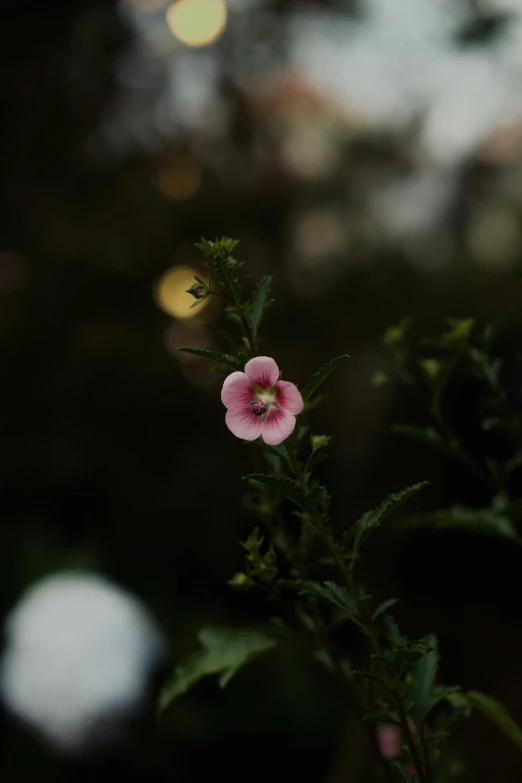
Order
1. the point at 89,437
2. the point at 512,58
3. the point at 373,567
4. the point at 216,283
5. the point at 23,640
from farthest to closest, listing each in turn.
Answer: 1. the point at 373,567
2. the point at 89,437
3. the point at 512,58
4. the point at 23,640
5. the point at 216,283

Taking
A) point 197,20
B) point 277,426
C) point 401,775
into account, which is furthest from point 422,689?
point 197,20

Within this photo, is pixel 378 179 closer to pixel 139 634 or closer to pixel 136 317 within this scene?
pixel 136 317

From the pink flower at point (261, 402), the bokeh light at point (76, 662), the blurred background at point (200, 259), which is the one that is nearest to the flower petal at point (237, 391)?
the pink flower at point (261, 402)

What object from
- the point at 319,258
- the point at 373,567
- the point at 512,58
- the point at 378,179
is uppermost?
the point at 512,58

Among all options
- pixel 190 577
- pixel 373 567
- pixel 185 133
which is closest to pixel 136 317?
pixel 185 133

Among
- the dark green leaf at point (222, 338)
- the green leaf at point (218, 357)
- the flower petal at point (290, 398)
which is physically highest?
the dark green leaf at point (222, 338)

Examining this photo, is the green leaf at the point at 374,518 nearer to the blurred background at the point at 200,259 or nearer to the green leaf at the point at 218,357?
the green leaf at the point at 218,357

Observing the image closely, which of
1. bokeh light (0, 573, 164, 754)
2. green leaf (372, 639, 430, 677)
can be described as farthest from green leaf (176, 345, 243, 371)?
bokeh light (0, 573, 164, 754)
